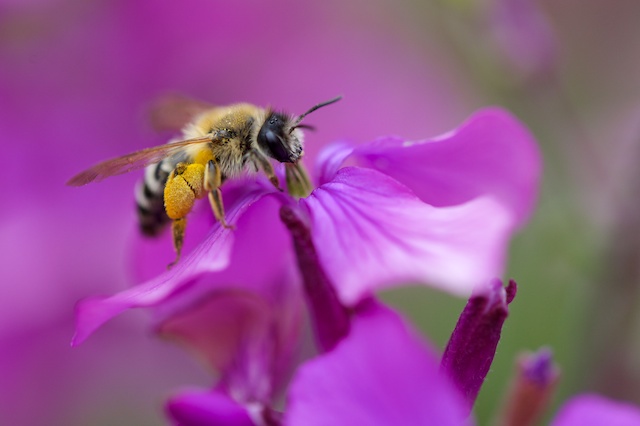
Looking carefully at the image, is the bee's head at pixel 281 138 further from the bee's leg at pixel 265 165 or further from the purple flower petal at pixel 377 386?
the purple flower petal at pixel 377 386

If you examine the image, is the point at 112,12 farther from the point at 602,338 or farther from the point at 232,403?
the point at 232,403

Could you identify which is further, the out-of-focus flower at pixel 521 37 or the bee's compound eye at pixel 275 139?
the out-of-focus flower at pixel 521 37

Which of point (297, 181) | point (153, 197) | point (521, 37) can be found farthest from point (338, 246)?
point (521, 37)

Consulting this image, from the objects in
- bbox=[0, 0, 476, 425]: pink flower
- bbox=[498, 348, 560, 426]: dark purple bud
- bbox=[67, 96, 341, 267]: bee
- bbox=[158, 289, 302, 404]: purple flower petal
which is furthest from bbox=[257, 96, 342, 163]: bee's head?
bbox=[0, 0, 476, 425]: pink flower

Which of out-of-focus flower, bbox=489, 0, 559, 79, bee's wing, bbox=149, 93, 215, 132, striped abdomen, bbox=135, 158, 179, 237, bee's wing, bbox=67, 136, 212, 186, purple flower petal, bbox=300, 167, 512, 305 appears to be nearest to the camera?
purple flower petal, bbox=300, 167, 512, 305

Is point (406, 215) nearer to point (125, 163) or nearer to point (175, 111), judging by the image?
point (125, 163)

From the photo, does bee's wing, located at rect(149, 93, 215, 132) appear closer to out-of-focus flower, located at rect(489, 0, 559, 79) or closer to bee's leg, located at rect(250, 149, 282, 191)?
bee's leg, located at rect(250, 149, 282, 191)

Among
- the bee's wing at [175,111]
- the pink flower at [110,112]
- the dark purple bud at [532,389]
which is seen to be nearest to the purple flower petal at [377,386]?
the dark purple bud at [532,389]

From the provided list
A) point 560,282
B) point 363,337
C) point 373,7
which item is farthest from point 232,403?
point 373,7
